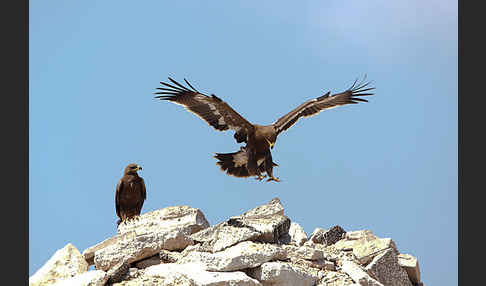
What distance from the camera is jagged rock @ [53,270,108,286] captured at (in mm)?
7550

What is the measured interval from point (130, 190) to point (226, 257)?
3.90 m

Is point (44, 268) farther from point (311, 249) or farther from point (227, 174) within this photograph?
point (311, 249)

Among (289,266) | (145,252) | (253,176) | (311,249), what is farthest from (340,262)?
(145,252)

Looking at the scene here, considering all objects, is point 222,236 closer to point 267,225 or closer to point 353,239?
point 267,225

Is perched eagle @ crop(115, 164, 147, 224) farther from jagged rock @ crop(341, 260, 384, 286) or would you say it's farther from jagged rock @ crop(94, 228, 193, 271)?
jagged rock @ crop(341, 260, 384, 286)

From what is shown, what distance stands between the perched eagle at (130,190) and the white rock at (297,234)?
10.3 ft

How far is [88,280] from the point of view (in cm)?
761

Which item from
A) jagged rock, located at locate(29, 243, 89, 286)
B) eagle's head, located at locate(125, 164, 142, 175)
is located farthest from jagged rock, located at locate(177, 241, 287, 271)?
eagle's head, located at locate(125, 164, 142, 175)

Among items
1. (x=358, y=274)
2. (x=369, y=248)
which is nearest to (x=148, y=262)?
(x=358, y=274)

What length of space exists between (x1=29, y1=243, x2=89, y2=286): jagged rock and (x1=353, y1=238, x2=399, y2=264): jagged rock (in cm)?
466

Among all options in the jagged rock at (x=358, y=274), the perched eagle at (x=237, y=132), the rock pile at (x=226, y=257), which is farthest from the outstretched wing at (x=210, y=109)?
the jagged rock at (x=358, y=274)

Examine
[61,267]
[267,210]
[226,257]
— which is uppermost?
[267,210]

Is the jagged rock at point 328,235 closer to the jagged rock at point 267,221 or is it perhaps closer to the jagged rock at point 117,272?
the jagged rock at point 267,221

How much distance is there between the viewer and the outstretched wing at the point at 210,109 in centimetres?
1013
